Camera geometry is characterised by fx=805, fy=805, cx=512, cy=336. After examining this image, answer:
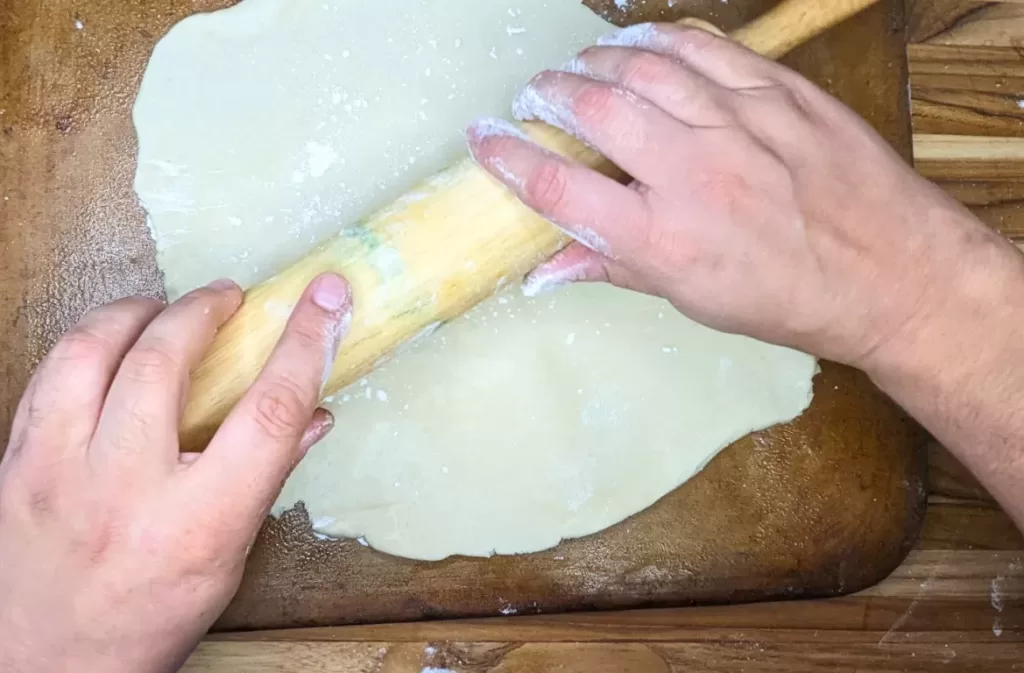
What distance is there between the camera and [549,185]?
0.85 m

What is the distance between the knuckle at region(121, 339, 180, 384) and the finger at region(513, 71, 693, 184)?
484 millimetres

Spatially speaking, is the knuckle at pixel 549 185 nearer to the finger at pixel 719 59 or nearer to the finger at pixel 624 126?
the finger at pixel 624 126

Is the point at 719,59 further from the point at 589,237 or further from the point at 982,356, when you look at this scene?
the point at 982,356

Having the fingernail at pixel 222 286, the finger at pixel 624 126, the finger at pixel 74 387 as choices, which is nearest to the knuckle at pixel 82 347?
the finger at pixel 74 387

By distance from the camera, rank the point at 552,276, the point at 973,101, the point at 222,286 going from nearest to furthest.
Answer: the point at 222,286 < the point at 552,276 < the point at 973,101

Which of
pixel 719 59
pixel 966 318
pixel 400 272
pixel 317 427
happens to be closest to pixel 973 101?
pixel 966 318

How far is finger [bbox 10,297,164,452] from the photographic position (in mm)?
812

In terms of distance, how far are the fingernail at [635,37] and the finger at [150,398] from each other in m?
0.59

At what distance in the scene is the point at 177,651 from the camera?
88 cm

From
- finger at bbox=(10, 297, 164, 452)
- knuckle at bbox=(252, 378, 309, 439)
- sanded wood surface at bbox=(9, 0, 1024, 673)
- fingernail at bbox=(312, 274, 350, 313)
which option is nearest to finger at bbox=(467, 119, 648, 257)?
fingernail at bbox=(312, 274, 350, 313)

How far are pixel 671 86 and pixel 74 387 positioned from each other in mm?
700

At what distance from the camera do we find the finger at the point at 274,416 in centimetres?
80

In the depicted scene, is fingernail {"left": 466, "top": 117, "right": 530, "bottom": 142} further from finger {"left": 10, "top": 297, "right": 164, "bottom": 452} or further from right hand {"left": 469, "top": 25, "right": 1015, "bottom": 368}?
finger {"left": 10, "top": 297, "right": 164, "bottom": 452}

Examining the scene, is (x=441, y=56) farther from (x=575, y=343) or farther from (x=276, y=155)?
(x=575, y=343)
